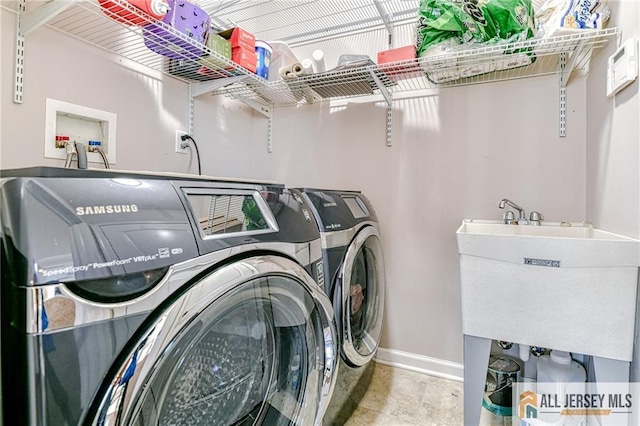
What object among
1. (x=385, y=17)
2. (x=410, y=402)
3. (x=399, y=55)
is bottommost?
(x=410, y=402)

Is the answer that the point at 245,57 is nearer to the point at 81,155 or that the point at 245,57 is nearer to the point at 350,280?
the point at 81,155

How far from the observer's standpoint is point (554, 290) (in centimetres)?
104

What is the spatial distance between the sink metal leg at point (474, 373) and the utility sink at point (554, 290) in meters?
0.05

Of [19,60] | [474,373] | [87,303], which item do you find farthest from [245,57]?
[474,373]

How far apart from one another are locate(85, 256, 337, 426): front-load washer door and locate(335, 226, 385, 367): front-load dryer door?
237mm

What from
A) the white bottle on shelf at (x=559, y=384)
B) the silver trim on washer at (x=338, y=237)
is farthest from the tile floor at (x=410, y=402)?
the silver trim on washer at (x=338, y=237)

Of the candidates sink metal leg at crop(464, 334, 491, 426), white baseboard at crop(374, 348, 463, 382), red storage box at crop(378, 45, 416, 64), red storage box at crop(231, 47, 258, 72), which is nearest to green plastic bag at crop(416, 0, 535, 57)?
red storage box at crop(378, 45, 416, 64)

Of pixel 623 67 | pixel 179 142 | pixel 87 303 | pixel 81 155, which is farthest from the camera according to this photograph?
pixel 179 142

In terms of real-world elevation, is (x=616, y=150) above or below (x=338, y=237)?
above

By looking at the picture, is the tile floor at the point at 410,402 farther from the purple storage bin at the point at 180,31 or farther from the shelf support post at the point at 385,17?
the shelf support post at the point at 385,17

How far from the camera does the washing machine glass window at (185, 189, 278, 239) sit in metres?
0.71

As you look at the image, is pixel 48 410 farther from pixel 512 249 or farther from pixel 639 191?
pixel 639 191

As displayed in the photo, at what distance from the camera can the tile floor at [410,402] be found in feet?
4.66

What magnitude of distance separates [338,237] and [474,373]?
70cm
